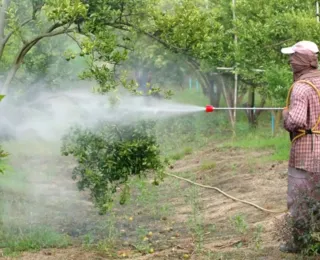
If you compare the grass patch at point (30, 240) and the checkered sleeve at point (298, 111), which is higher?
the checkered sleeve at point (298, 111)

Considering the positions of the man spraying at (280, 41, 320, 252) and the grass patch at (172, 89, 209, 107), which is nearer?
the man spraying at (280, 41, 320, 252)

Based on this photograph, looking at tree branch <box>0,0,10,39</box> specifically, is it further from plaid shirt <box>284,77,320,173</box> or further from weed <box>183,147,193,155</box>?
weed <box>183,147,193,155</box>

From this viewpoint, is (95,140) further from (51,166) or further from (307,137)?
(51,166)

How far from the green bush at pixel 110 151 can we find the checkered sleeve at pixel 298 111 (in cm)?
244

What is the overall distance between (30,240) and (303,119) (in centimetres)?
350

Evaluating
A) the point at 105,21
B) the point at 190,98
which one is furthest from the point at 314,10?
the point at 190,98

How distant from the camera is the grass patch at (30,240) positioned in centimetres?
845

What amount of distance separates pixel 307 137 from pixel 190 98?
85.0 feet

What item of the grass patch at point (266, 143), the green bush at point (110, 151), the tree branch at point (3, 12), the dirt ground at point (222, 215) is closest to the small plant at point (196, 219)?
the dirt ground at point (222, 215)

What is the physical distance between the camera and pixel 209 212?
10797 millimetres

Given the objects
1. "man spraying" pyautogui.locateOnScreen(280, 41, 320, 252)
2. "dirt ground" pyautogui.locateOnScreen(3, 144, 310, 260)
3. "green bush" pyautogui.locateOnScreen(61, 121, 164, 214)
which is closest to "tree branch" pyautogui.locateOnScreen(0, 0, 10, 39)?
"green bush" pyautogui.locateOnScreen(61, 121, 164, 214)

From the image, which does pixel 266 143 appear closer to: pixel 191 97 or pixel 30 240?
pixel 30 240

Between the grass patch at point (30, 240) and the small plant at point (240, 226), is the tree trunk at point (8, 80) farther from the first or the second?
the small plant at point (240, 226)

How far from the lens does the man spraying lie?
670cm
